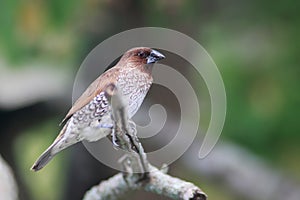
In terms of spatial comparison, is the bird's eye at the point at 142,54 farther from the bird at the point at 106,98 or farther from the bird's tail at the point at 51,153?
the bird's tail at the point at 51,153

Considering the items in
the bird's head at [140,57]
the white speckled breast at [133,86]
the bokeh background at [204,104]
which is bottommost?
the bokeh background at [204,104]

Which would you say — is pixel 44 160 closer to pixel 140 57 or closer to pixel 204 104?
pixel 140 57

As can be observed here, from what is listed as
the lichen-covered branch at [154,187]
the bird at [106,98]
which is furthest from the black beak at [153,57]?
the lichen-covered branch at [154,187]

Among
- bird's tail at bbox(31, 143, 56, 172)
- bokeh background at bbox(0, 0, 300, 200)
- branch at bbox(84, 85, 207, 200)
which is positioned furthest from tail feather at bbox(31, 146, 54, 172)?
bokeh background at bbox(0, 0, 300, 200)

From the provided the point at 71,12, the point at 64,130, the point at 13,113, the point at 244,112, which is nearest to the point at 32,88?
the point at 13,113

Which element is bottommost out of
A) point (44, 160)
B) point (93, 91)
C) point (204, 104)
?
point (204, 104)

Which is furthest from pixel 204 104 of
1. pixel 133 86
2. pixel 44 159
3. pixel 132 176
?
pixel 133 86

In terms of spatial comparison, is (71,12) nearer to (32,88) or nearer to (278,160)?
(32,88)

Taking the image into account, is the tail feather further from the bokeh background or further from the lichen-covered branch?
the bokeh background
